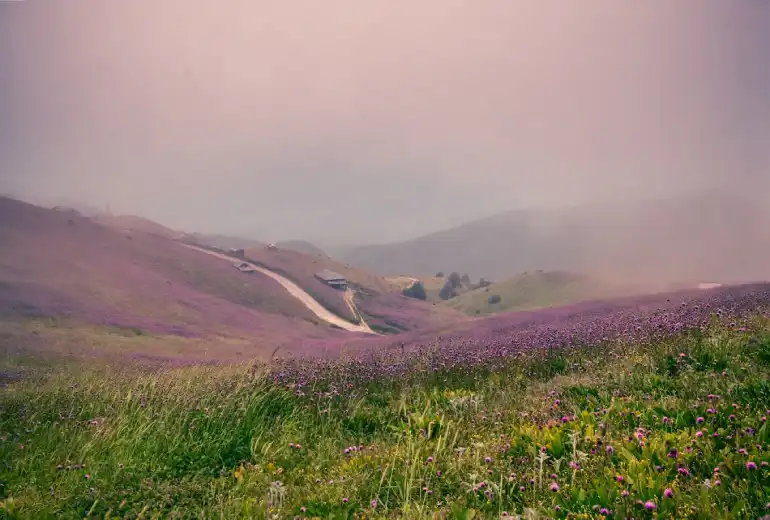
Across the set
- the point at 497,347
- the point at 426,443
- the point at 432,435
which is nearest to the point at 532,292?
the point at 497,347

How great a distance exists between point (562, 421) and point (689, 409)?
1344 millimetres

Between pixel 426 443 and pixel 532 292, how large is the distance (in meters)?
31.8

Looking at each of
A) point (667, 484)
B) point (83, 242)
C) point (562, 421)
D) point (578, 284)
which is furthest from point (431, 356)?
point (578, 284)

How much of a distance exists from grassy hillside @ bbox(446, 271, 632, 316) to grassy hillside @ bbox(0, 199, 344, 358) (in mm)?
16267

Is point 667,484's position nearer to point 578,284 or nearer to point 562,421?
point 562,421

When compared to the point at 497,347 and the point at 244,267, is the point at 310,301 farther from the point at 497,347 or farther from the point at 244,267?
the point at 497,347

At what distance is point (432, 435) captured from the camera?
20.9 ft

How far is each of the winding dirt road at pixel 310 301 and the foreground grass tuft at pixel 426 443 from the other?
16.3m

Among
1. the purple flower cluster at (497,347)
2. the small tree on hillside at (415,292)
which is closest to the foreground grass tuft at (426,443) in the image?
the purple flower cluster at (497,347)

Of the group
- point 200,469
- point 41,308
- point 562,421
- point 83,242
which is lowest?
point 200,469

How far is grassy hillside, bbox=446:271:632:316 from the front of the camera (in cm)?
3027

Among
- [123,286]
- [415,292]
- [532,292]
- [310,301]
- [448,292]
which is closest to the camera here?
[123,286]

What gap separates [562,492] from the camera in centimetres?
407

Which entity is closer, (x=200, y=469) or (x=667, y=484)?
(x=667, y=484)
